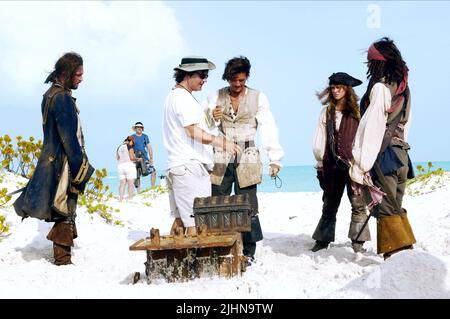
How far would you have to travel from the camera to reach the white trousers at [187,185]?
5.83 metres

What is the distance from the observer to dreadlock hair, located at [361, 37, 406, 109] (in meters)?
5.72

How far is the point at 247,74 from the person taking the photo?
6.54m

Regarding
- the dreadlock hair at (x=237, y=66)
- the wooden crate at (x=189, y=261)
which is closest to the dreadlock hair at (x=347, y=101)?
the dreadlock hair at (x=237, y=66)

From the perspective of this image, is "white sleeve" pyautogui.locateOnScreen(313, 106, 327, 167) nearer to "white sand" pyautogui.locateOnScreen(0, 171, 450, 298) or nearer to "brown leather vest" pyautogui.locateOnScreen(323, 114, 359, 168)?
"brown leather vest" pyautogui.locateOnScreen(323, 114, 359, 168)

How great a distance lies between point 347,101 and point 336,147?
22.4 inches

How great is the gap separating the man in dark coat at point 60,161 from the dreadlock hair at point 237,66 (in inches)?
67.4

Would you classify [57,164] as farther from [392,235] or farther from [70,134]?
[392,235]

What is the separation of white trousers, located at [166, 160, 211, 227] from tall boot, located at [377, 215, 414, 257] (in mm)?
1818

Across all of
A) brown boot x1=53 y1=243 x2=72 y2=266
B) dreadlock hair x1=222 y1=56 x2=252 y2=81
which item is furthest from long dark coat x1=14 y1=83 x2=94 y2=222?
dreadlock hair x1=222 y1=56 x2=252 y2=81

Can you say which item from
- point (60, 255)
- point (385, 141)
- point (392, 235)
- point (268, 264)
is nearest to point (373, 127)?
point (385, 141)

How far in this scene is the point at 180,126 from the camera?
5.79 meters

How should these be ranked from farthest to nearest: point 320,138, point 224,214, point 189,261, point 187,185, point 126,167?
point 126,167 → point 320,138 → point 224,214 → point 187,185 → point 189,261
